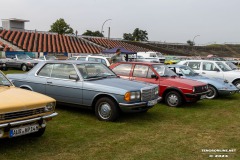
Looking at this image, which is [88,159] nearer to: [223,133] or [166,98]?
[223,133]

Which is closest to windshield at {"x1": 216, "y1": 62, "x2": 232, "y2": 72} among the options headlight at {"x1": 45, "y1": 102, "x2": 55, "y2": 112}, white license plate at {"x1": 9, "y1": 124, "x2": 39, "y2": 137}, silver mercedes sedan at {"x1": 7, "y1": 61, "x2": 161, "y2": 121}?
silver mercedes sedan at {"x1": 7, "y1": 61, "x2": 161, "y2": 121}

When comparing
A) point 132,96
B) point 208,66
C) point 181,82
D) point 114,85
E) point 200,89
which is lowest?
point 200,89

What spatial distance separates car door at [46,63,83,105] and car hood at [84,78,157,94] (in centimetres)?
35

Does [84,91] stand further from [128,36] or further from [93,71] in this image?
[128,36]

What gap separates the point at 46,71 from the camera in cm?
812

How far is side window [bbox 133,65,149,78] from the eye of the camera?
9930mm

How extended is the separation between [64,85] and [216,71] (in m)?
8.63

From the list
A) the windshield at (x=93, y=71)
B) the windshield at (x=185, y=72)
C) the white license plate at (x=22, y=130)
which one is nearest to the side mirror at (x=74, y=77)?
the windshield at (x=93, y=71)

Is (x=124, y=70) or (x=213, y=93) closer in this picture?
(x=124, y=70)

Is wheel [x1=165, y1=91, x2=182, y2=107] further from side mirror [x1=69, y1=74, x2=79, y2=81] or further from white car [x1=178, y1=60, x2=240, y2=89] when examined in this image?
white car [x1=178, y1=60, x2=240, y2=89]

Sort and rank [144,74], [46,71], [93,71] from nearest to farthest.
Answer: [93,71] → [46,71] → [144,74]

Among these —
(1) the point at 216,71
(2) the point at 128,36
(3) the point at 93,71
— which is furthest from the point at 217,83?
(2) the point at 128,36

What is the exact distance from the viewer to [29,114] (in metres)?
4.88

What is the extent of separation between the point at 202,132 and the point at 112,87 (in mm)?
2323
